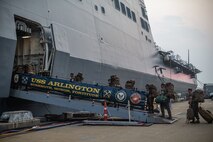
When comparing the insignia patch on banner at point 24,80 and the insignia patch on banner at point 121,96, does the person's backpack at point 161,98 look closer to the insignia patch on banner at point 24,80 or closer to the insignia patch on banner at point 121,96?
the insignia patch on banner at point 121,96

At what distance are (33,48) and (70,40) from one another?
2.06m

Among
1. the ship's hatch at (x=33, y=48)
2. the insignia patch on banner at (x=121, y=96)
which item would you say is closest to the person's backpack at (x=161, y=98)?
the insignia patch on banner at (x=121, y=96)

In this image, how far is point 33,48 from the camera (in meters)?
12.8

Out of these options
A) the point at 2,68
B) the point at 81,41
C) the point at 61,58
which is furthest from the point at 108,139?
the point at 81,41

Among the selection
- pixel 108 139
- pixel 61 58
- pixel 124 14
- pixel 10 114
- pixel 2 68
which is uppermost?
pixel 124 14

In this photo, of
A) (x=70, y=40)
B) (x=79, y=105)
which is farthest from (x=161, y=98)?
(x=70, y=40)

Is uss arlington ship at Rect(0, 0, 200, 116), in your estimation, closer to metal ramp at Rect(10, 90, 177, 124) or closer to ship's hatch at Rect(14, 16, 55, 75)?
ship's hatch at Rect(14, 16, 55, 75)

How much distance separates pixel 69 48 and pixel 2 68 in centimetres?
431

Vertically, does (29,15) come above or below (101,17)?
below

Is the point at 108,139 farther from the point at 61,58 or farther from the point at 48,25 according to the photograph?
the point at 48,25

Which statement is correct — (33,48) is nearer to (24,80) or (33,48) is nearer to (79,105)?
(24,80)

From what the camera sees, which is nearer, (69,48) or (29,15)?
(29,15)

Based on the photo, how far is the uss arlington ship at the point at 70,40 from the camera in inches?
407

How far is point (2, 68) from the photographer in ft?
32.1
